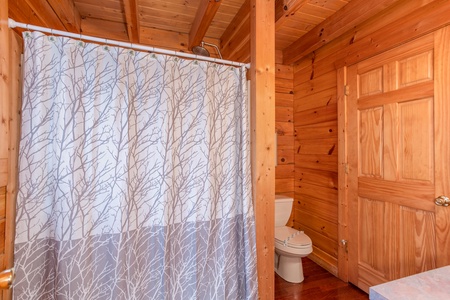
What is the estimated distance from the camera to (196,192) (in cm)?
143

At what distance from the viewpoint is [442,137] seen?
4.88 ft

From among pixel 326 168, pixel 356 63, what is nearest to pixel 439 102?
pixel 356 63

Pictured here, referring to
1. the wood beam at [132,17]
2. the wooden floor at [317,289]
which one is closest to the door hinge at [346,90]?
the wooden floor at [317,289]

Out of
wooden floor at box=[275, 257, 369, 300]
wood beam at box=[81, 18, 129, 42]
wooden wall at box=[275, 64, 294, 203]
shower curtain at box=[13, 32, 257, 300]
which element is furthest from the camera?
wooden wall at box=[275, 64, 294, 203]

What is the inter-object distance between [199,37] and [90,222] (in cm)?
193

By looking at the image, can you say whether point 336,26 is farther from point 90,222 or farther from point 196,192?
point 90,222

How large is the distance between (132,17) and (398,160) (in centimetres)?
248

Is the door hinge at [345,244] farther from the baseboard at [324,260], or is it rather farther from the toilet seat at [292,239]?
the toilet seat at [292,239]

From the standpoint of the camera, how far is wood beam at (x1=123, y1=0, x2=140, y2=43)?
1.77m

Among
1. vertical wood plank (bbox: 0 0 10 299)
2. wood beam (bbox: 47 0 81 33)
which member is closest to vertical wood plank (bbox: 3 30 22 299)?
vertical wood plank (bbox: 0 0 10 299)

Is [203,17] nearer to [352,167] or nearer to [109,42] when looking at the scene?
[109,42]

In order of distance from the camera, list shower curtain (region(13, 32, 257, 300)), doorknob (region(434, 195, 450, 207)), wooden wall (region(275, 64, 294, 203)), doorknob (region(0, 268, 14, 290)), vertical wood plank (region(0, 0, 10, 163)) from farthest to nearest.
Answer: wooden wall (region(275, 64, 294, 203)) → doorknob (region(434, 195, 450, 207)) → shower curtain (region(13, 32, 257, 300)) → vertical wood plank (region(0, 0, 10, 163)) → doorknob (region(0, 268, 14, 290))

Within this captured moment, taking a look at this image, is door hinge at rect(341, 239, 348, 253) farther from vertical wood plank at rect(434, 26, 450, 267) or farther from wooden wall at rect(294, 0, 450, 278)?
vertical wood plank at rect(434, 26, 450, 267)

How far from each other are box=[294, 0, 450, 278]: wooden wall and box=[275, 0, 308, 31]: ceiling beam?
0.81m
